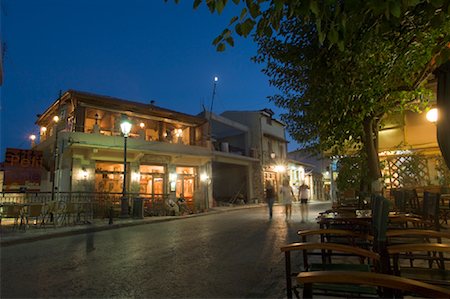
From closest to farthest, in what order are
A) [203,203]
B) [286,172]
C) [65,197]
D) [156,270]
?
[156,270], [65,197], [203,203], [286,172]

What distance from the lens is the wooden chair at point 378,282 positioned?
1500mm

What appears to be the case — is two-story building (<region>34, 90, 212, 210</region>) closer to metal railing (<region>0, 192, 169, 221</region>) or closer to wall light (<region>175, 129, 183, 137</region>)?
wall light (<region>175, 129, 183, 137</region>)

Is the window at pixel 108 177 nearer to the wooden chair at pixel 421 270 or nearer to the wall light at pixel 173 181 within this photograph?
the wall light at pixel 173 181

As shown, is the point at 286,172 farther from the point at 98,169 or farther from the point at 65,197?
the point at 65,197

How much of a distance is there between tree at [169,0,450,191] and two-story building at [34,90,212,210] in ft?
35.5

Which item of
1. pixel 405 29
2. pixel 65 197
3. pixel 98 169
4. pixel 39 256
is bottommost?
pixel 39 256

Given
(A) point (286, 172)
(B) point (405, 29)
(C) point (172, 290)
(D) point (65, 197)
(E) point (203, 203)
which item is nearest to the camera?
(C) point (172, 290)

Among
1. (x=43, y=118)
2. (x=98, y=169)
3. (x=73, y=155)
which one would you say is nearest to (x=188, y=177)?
(x=98, y=169)

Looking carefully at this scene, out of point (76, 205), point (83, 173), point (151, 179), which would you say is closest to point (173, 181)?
point (151, 179)

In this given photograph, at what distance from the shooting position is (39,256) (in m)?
6.42

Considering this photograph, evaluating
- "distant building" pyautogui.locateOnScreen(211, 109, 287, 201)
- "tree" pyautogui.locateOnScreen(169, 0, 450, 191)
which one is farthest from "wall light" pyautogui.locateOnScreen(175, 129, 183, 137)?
"tree" pyautogui.locateOnScreen(169, 0, 450, 191)

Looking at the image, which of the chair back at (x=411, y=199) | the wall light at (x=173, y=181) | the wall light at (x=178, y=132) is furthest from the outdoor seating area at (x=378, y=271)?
the wall light at (x=178, y=132)

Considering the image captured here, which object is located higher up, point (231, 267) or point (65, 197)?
point (65, 197)

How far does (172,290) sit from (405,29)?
5221mm
